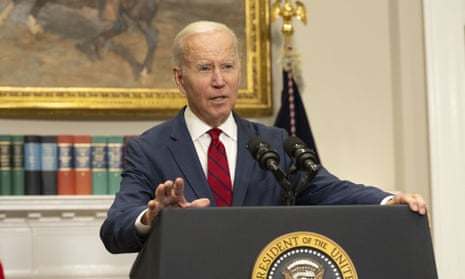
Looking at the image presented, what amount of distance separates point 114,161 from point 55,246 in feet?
2.07

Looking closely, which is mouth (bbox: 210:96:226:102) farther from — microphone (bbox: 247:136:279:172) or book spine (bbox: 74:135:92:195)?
book spine (bbox: 74:135:92:195)

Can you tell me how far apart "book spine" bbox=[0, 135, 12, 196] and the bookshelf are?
0.16 metres

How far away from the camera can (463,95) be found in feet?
17.3

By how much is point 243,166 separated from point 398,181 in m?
2.95

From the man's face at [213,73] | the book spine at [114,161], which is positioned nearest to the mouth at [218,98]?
the man's face at [213,73]

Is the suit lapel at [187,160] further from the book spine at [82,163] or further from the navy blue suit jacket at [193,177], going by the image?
the book spine at [82,163]

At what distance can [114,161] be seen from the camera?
5070mm

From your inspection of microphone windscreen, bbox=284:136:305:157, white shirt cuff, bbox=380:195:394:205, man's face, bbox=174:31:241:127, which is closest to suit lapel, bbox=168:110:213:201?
man's face, bbox=174:31:241:127

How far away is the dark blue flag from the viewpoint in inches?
205

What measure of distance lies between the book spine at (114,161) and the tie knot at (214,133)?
7.39 feet

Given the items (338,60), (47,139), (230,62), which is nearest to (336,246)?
(230,62)

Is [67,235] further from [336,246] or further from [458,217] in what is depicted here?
[336,246]

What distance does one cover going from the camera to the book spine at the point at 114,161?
5074mm

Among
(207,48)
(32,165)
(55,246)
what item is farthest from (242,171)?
(55,246)
